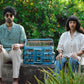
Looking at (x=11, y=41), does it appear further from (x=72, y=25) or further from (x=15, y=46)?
(x=72, y=25)

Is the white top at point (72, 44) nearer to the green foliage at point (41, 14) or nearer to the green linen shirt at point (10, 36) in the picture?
the green linen shirt at point (10, 36)

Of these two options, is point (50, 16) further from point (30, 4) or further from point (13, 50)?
point (13, 50)

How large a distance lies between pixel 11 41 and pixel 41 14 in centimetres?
142

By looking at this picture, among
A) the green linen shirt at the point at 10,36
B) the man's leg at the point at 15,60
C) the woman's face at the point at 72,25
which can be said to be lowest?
the man's leg at the point at 15,60

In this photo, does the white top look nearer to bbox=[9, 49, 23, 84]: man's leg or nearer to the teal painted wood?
the teal painted wood

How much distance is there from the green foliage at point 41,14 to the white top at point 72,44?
131cm

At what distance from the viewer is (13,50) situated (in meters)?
4.20

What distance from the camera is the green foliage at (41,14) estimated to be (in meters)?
5.51

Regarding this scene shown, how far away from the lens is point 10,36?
4504mm

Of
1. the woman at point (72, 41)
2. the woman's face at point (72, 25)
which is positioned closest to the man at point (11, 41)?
the woman at point (72, 41)

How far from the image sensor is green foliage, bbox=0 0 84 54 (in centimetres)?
551

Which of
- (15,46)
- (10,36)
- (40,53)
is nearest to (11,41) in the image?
(10,36)

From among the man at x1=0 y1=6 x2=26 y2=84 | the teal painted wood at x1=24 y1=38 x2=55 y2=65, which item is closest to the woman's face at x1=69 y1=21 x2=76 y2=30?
the teal painted wood at x1=24 y1=38 x2=55 y2=65

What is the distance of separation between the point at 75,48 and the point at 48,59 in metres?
0.58
